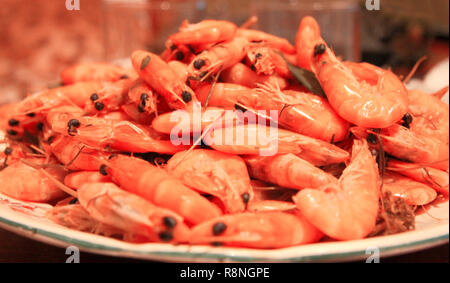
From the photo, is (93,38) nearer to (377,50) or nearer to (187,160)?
(377,50)

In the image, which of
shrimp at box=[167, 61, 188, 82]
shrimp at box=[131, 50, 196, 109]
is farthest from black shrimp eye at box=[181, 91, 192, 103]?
shrimp at box=[167, 61, 188, 82]

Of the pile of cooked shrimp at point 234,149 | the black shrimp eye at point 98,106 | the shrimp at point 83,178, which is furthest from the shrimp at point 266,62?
the shrimp at point 83,178

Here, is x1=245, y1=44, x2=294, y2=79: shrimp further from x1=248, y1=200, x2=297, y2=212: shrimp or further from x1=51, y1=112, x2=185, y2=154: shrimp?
x1=248, y1=200, x2=297, y2=212: shrimp

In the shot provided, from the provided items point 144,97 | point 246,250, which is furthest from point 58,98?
point 246,250
